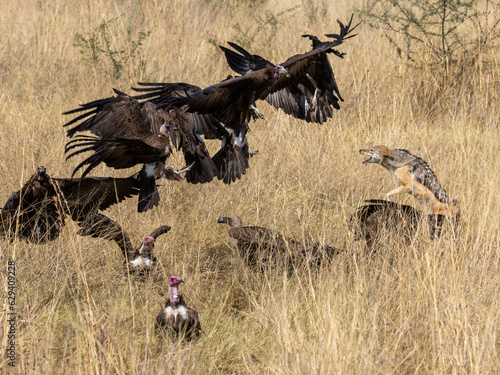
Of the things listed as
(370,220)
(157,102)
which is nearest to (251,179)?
(157,102)

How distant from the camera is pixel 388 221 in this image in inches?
161

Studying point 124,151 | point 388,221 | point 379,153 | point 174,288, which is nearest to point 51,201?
point 124,151

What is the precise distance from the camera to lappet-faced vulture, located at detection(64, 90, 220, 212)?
4.61 metres

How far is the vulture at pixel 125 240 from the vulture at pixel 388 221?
131 centimetres

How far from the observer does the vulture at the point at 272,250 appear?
3.88m

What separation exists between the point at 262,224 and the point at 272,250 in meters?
0.88

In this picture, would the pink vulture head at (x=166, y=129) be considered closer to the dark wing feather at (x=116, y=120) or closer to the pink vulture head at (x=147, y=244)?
the dark wing feather at (x=116, y=120)

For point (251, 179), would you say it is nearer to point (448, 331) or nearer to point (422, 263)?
point (422, 263)

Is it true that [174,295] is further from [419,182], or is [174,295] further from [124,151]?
[419,182]

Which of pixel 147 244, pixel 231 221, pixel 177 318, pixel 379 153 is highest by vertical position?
pixel 379 153

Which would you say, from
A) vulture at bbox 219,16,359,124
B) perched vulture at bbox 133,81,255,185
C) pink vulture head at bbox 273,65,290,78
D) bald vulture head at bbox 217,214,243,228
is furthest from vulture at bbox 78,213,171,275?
vulture at bbox 219,16,359,124

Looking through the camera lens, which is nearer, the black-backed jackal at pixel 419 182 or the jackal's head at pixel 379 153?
the black-backed jackal at pixel 419 182

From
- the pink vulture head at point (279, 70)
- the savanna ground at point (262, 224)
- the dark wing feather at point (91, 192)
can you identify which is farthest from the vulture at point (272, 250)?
the pink vulture head at point (279, 70)

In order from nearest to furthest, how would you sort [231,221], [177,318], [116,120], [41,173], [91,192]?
[177,318], [41,173], [91,192], [231,221], [116,120]
